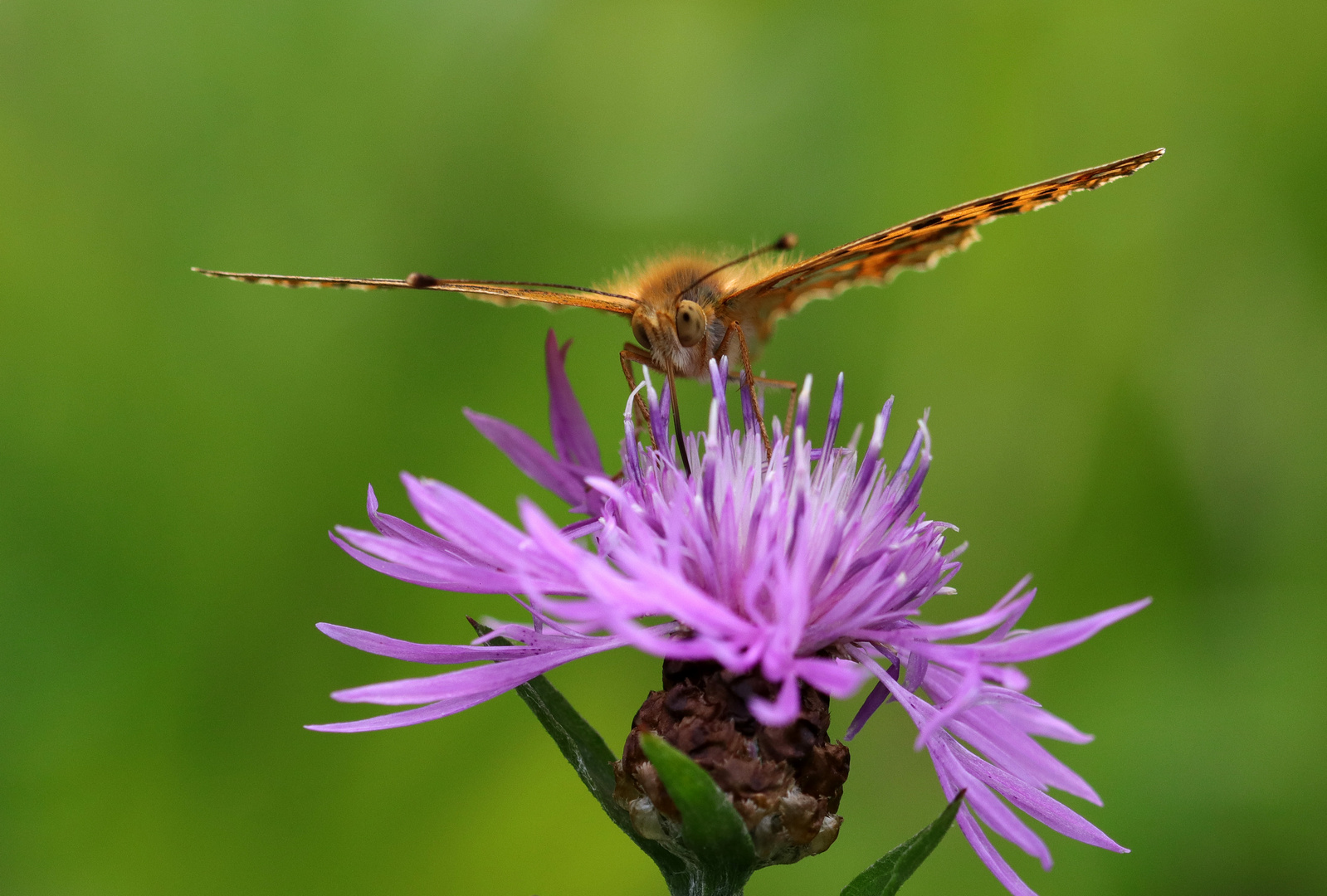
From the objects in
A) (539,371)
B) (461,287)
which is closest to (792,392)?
(461,287)

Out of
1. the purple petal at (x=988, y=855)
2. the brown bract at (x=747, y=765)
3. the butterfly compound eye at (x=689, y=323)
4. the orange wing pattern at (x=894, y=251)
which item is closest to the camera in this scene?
the brown bract at (x=747, y=765)

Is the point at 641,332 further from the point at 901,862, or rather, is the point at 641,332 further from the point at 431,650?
the point at 901,862

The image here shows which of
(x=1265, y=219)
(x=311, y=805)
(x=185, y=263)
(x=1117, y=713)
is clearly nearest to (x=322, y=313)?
(x=185, y=263)

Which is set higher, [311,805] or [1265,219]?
[1265,219]

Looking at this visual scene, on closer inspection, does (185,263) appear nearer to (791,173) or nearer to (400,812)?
(400,812)

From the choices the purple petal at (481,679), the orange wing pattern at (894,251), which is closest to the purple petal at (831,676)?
the purple petal at (481,679)

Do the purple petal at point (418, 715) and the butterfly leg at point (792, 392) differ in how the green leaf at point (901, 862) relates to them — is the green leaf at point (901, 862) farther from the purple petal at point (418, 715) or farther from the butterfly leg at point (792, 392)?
the butterfly leg at point (792, 392)
